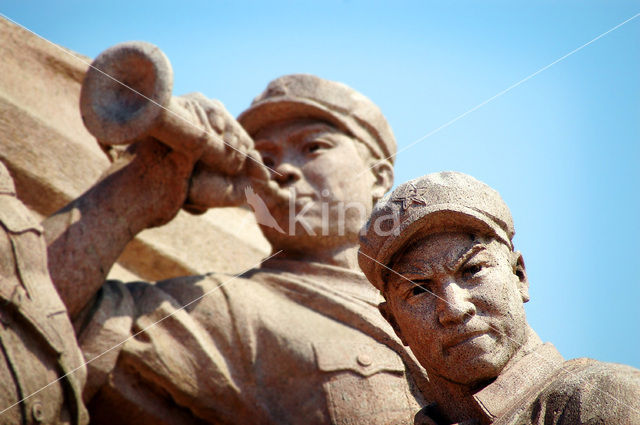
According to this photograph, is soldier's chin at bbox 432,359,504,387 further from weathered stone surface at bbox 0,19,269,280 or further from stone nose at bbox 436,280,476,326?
weathered stone surface at bbox 0,19,269,280

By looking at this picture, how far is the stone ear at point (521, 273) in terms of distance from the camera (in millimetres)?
4020

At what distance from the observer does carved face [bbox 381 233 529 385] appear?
376 centimetres

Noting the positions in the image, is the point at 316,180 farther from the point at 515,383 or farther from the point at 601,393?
the point at 601,393

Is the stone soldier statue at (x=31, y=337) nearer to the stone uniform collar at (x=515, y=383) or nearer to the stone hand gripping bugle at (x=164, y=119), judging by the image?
the stone hand gripping bugle at (x=164, y=119)

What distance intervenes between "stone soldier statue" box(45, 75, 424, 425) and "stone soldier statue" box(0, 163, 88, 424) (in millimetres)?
399

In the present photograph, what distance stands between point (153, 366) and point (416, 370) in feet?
3.65

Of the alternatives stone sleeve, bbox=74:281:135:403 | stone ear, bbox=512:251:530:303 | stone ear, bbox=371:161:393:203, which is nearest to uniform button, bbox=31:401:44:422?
stone sleeve, bbox=74:281:135:403

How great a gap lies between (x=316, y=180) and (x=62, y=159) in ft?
5.11

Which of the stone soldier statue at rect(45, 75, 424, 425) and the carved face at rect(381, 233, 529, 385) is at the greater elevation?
the stone soldier statue at rect(45, 75, 424, 425)

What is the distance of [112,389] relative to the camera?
533 cm

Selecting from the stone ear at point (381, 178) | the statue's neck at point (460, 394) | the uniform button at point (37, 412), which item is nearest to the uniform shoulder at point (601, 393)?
the statue's neck at point (460, 394)

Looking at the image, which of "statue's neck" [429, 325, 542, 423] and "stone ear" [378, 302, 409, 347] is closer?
"statue's neck" [429, 325, 542, 423]

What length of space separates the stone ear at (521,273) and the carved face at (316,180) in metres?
2.07

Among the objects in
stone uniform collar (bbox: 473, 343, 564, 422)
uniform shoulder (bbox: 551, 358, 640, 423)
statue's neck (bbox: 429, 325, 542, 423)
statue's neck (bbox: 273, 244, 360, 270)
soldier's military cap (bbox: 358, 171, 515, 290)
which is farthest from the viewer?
statue's neck (bbox: 273, 244, 360, 270)
